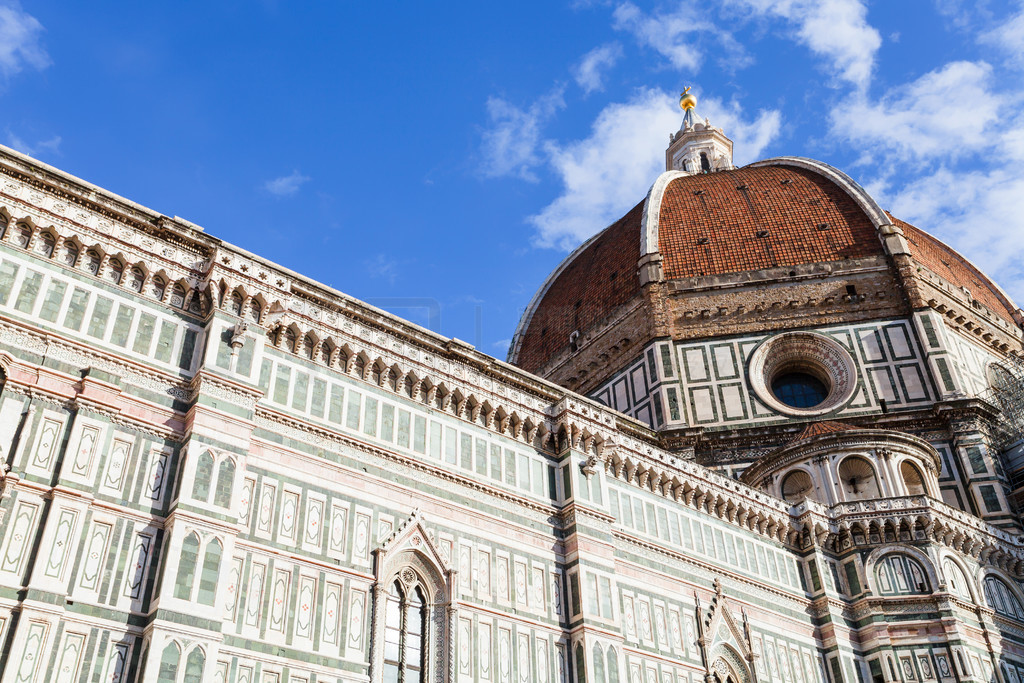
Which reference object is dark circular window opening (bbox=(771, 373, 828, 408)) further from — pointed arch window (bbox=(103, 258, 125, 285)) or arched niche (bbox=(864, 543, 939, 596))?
pointed arch window (bbox=(103, 258, 125, 285))

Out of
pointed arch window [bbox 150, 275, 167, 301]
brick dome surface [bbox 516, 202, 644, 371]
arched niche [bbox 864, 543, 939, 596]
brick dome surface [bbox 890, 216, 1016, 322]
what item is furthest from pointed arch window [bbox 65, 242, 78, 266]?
brick dome surface [bbox 890, 216, 1016, 322]

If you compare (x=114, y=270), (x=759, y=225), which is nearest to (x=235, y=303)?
(x=114, y=270)

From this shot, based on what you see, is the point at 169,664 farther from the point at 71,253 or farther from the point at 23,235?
the point at 23,235

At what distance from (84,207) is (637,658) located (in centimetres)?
1398

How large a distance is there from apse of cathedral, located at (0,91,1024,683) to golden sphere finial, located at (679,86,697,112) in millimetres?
29732

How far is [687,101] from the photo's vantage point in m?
60.9

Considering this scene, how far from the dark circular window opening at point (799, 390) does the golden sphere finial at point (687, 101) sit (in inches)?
1200

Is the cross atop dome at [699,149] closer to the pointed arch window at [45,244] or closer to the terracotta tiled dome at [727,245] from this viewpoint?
the terracotta tiled dome at [727,245]

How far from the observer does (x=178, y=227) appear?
57.9 ft

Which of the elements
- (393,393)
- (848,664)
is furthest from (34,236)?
(848,664)

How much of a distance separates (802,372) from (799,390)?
2.93 feet

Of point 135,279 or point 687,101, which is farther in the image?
point 687,101

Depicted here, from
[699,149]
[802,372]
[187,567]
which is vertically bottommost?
[187,567]

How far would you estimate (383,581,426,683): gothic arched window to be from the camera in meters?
16.3
